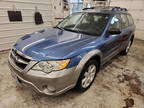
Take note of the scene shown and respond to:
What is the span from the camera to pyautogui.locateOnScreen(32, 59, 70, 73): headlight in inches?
48.6

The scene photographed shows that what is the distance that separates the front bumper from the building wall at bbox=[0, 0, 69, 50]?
9.14ft

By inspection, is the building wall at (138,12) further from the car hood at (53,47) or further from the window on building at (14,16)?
the window on building at (14,16)

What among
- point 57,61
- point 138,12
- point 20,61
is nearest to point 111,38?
point 57,61

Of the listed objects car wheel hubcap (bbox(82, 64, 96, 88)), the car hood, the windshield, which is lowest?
car wheel hubcap (bbox(82, 64, 96, 88))

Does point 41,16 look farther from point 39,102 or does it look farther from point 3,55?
point 39,102

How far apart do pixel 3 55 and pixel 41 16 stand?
2.15 metres

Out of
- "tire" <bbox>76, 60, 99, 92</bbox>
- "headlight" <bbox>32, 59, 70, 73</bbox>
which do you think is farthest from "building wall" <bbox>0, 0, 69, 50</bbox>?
"tire" <bbox>76, 60, 99, 92</bbox>

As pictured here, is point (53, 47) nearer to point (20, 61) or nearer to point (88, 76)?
point (20, 61)

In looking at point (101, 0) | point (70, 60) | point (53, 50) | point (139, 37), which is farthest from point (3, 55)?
point (101, 0)

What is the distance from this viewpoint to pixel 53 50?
136 centimetres

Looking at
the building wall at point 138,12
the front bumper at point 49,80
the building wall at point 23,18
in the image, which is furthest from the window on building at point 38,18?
the building wall at point 138,12

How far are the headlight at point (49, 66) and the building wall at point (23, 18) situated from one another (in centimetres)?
302

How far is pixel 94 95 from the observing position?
5.87 ft

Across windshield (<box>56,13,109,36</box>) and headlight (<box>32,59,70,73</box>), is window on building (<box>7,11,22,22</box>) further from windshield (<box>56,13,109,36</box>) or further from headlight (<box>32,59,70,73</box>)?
headlight (<box>32,59,70,73</box>)
